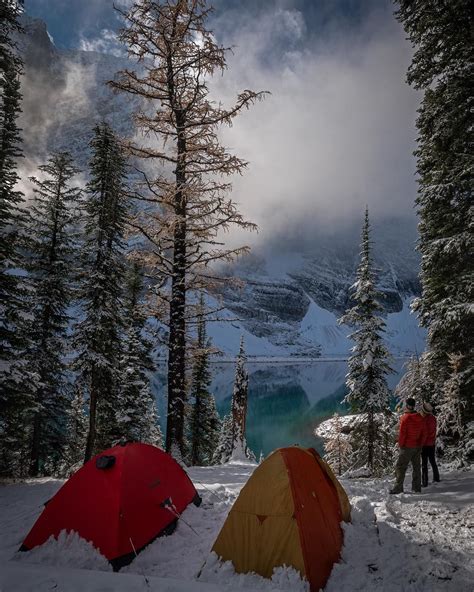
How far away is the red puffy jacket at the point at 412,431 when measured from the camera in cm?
790

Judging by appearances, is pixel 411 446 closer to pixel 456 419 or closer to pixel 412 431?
pixel 412 431

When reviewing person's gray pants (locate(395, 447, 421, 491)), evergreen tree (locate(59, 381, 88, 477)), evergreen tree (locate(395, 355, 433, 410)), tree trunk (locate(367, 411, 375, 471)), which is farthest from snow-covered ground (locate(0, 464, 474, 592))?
evergreen tree (locate(59, 381, 88, 477))

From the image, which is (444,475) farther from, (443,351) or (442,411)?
(443,351)

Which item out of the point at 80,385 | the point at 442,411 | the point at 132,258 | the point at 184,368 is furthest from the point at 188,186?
the point at 80,385

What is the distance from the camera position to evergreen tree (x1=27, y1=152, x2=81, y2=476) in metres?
17.2

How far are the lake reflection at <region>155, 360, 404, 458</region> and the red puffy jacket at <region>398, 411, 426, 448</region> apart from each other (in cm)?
1945

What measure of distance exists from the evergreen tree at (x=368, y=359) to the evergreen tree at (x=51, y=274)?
15052 millimetres

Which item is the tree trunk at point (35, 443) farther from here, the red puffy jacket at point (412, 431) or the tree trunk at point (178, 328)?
the red puffy jacket at point (412, 431)

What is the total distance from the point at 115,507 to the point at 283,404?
10626 cm

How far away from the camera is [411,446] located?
310 inches

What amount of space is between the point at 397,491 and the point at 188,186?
9.36 m

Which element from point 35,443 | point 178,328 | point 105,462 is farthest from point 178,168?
point 35,443

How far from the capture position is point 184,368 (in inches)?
419

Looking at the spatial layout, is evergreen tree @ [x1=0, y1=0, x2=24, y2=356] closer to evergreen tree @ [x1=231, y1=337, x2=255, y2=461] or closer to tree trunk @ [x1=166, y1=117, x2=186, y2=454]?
tree trunk @ [x1=166, y1=117, x2=186, y2=454]
